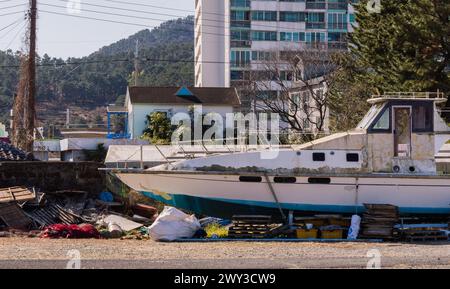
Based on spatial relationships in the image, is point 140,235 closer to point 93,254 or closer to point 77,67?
point 93,254

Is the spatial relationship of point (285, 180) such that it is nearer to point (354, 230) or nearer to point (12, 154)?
point (354, 230)

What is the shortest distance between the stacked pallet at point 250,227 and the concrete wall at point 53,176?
7709 mm

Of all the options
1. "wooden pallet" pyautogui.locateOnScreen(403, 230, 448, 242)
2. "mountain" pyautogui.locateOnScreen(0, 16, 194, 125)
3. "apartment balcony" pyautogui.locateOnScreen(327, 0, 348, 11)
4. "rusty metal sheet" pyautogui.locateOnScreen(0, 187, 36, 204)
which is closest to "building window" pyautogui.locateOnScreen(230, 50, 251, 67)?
"apartment balcony" pyautogui.locateOnScreen(327, 0, 348, 11)

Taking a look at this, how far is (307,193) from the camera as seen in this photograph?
20172 millimetres

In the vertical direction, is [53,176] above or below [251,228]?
above

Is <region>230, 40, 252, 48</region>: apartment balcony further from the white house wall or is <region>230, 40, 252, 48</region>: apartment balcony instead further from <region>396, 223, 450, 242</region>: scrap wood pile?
<region>396, 223, 450, 242</region>: scrap wood pile

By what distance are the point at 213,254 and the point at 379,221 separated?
225 inches

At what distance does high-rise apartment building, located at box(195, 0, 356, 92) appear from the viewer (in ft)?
243

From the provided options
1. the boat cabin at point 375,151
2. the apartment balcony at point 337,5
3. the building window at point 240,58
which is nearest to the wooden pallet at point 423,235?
the boat cabin at point 375,151

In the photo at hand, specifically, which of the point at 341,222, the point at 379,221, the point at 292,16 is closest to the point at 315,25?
the point at 292,16

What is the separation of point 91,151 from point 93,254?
2821 cm

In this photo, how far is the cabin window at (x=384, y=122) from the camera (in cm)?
2014
